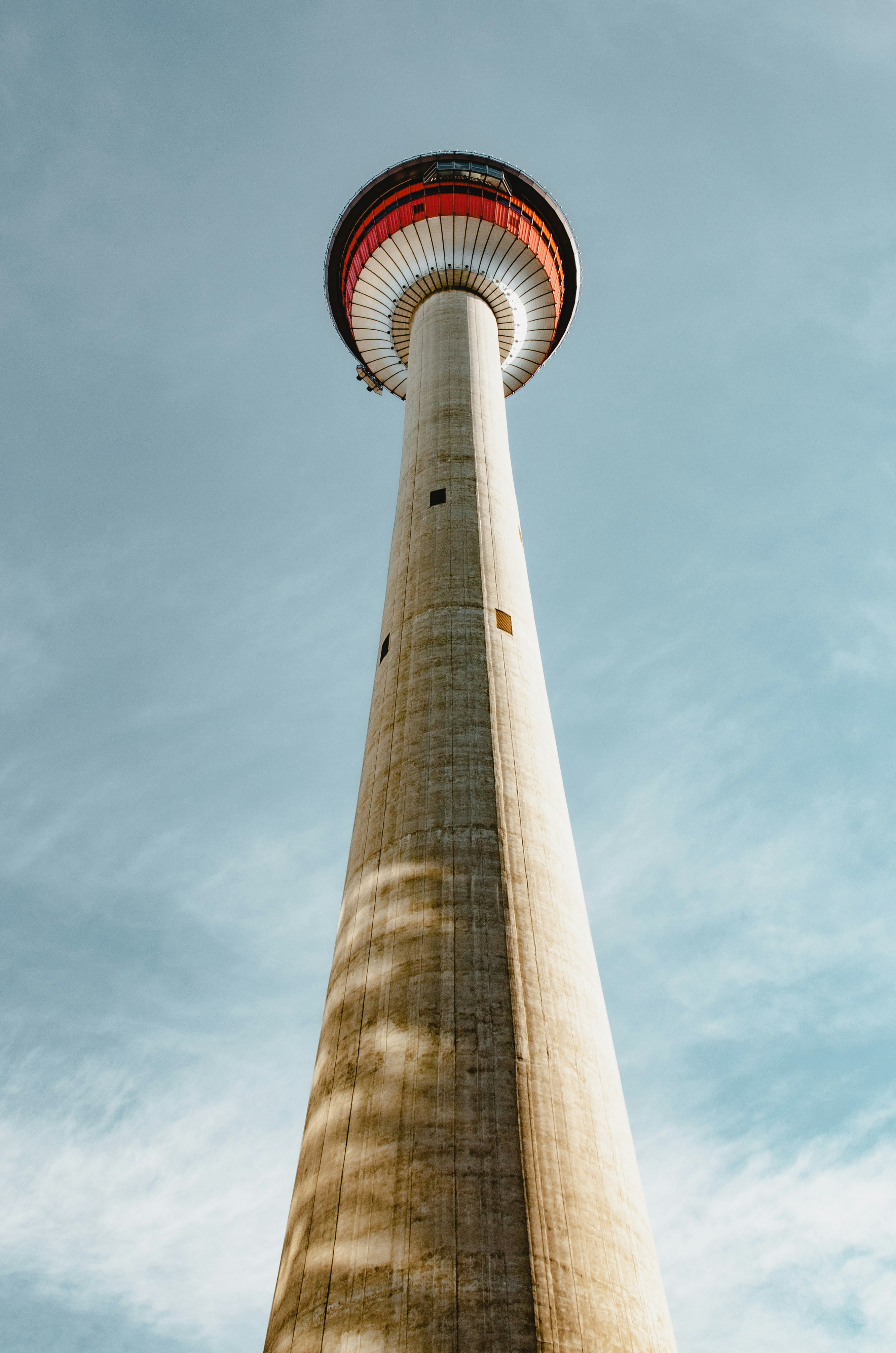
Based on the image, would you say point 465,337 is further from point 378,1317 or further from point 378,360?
point 378,1317

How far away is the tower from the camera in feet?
32.5

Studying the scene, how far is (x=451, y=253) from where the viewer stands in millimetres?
31969

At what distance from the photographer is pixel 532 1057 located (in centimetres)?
1193

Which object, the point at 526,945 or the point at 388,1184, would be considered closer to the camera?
the point at 388,1184

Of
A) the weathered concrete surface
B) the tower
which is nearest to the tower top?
the tower

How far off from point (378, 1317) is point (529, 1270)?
1.56 m

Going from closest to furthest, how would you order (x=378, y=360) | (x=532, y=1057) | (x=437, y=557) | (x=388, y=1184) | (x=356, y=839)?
(x=388, y=1184) → (x=532, y=1057) → (x=356, y=839) → (x=437, y=557) → (x=378, y=360)

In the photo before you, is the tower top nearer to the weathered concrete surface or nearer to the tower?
the tower

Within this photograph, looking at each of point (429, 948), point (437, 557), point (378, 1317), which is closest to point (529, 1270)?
point (378, 1317)

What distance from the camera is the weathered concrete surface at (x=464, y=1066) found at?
9.88 meters

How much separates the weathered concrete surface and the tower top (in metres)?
17.1

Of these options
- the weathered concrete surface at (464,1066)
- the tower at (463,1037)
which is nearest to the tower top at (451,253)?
the tower at (463,1037)

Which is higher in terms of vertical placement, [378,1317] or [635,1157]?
[635,1157]

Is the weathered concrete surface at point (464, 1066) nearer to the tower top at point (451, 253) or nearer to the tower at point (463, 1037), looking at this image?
the tower at point (463, 1037)
